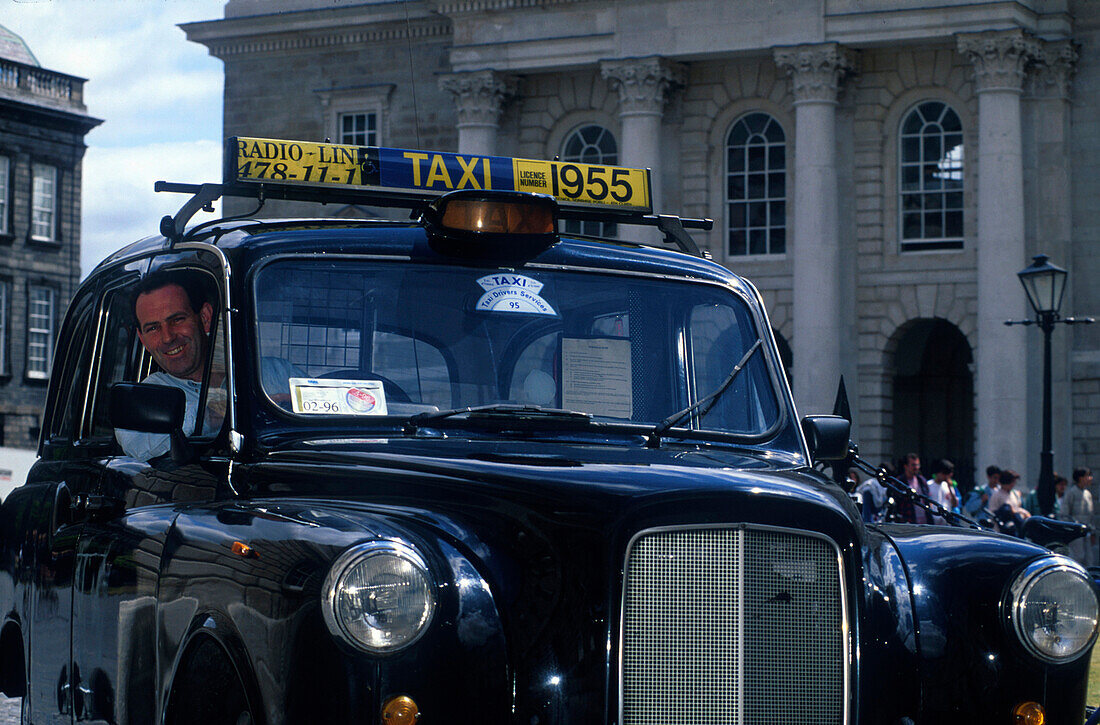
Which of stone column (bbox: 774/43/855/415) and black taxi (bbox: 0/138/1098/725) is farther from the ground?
stone column (bbox: 774/43/855/415)

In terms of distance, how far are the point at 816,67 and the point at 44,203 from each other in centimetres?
2668

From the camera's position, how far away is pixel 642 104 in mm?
37281

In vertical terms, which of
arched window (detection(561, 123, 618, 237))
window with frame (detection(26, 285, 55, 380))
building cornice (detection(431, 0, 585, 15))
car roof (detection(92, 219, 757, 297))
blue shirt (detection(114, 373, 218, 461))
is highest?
building cornice (detection(431, 0, 585, 15))

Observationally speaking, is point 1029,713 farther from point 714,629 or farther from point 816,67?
point 816,67

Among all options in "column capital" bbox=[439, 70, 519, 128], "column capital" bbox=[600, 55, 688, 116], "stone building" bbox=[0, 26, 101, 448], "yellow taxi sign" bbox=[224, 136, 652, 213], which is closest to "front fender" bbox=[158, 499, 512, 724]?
"yellow taxi sign" bbox=[224, 136, 652, 213]

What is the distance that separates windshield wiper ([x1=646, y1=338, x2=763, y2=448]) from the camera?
15.6 ft

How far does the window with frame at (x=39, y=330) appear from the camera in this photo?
51.7 m

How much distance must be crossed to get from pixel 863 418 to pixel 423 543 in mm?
33293

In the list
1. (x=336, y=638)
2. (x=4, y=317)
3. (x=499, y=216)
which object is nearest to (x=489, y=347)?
(x=499, y=216)

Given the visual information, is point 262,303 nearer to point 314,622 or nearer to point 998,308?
point 314,622

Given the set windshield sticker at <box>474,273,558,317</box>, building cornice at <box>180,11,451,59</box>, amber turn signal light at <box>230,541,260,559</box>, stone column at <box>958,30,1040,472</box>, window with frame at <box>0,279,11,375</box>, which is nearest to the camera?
amber turn signal light at <box>230,541,260,559</box>

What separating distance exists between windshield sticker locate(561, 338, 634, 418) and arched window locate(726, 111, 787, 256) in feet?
107

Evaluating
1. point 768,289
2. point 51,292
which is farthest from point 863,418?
point 51,292

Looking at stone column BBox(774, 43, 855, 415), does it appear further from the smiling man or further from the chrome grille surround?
the chrome grille surround
